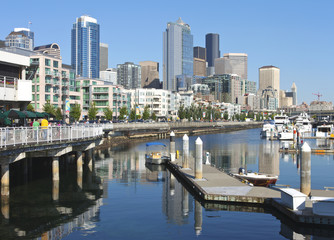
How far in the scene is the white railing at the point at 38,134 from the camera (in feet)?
104

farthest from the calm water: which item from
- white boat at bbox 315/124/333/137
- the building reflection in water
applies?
white boat at bbox 315/124/333/137

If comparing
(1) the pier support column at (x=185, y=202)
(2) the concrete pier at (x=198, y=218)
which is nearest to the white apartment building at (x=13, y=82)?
(1) the pier support column at (x=185, y=202)

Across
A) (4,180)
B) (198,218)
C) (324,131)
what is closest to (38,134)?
(4,180)

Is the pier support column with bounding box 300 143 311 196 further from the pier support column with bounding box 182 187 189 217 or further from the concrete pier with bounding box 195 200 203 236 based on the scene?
the pier support column with bounding box 182 187 189 217

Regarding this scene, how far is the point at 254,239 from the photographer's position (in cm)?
2605

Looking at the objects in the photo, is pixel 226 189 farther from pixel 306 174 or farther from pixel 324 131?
pixel 324 131

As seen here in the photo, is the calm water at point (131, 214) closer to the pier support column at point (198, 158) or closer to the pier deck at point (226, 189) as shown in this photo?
the pier deck at point (226, 189)

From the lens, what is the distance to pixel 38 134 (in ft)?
120

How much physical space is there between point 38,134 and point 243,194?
727 inches

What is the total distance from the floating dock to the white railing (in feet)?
42.5

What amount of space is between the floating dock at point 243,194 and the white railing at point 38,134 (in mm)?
12962

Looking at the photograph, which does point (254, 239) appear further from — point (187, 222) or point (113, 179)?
point (113, 179)

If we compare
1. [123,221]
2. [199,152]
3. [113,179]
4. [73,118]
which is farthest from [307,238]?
[73,118]

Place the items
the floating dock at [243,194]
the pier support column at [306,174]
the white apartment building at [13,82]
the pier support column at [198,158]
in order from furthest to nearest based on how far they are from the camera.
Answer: the white apartment building at [13,82], the pier support column at [198,158], the pier support column at [306,174], the floating dock at [243,194]
